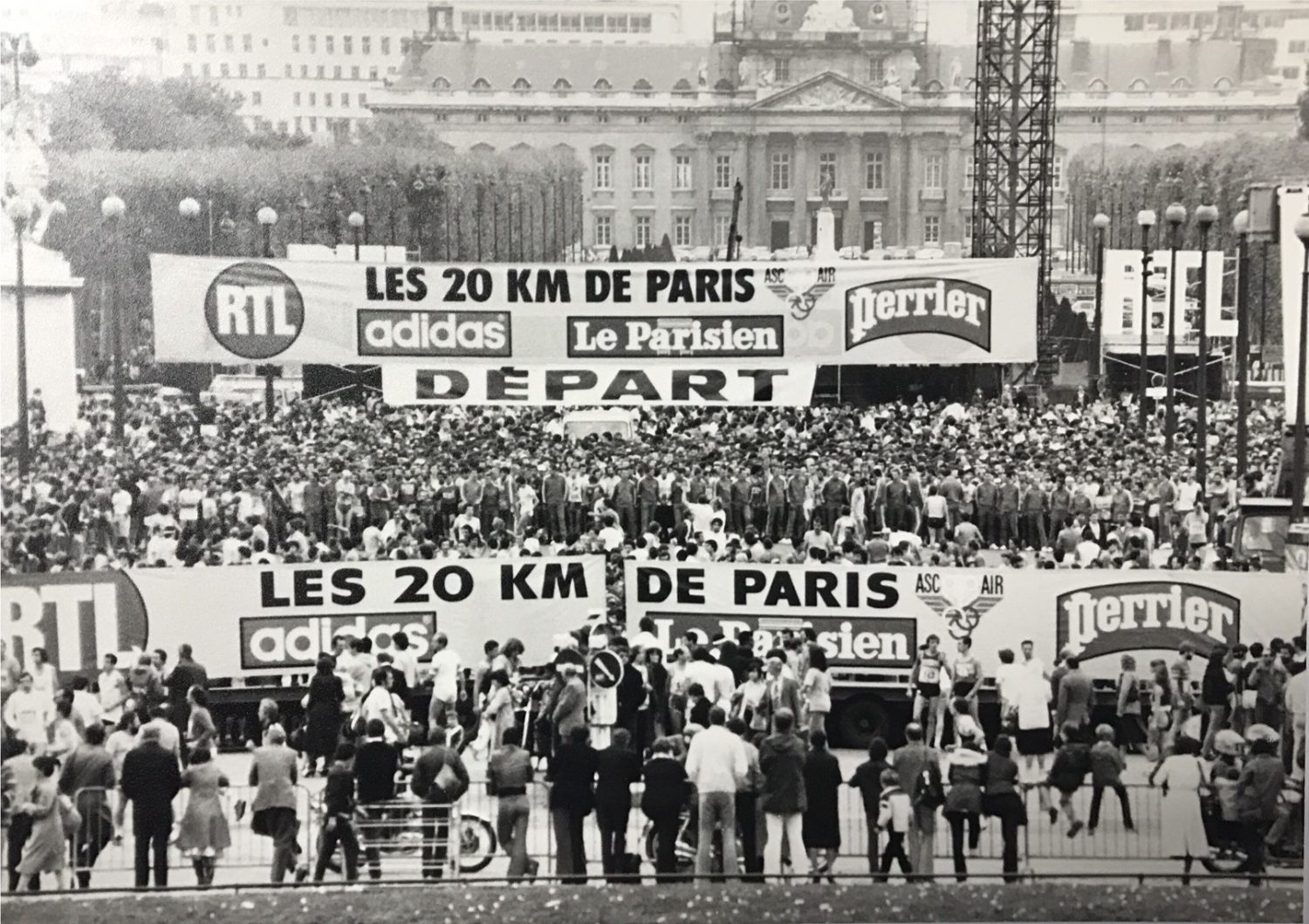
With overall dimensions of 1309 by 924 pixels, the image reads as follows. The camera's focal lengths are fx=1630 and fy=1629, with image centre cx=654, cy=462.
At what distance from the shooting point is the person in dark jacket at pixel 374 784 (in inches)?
475

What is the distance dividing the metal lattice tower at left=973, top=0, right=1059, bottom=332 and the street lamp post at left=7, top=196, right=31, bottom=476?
33.3 ft

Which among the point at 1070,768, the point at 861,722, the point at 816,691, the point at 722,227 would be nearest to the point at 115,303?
the point at 722,227

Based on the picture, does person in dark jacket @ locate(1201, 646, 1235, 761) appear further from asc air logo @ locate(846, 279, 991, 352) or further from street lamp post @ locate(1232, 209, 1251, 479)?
asc air logo @ locate(846, 279, 991, 352)

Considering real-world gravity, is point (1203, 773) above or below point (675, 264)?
below

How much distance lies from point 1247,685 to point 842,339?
481 cm

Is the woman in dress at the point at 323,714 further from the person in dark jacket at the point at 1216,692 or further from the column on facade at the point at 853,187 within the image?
the column on facade at the point at 853,187

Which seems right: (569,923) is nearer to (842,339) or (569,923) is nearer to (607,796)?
(607,796)

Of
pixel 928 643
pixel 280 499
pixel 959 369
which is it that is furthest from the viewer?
pixel 959 369

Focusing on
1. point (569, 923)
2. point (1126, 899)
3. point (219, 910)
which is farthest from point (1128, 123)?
point (219, 910)

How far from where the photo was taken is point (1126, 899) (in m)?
12.3

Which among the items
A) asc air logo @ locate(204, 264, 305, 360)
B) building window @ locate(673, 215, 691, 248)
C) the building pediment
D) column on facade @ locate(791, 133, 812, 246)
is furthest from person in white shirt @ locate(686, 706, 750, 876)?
the building pediment

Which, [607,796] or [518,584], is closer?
[607,796]

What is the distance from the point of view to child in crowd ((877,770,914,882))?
1193cm

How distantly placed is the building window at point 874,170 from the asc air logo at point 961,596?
21.4ft
